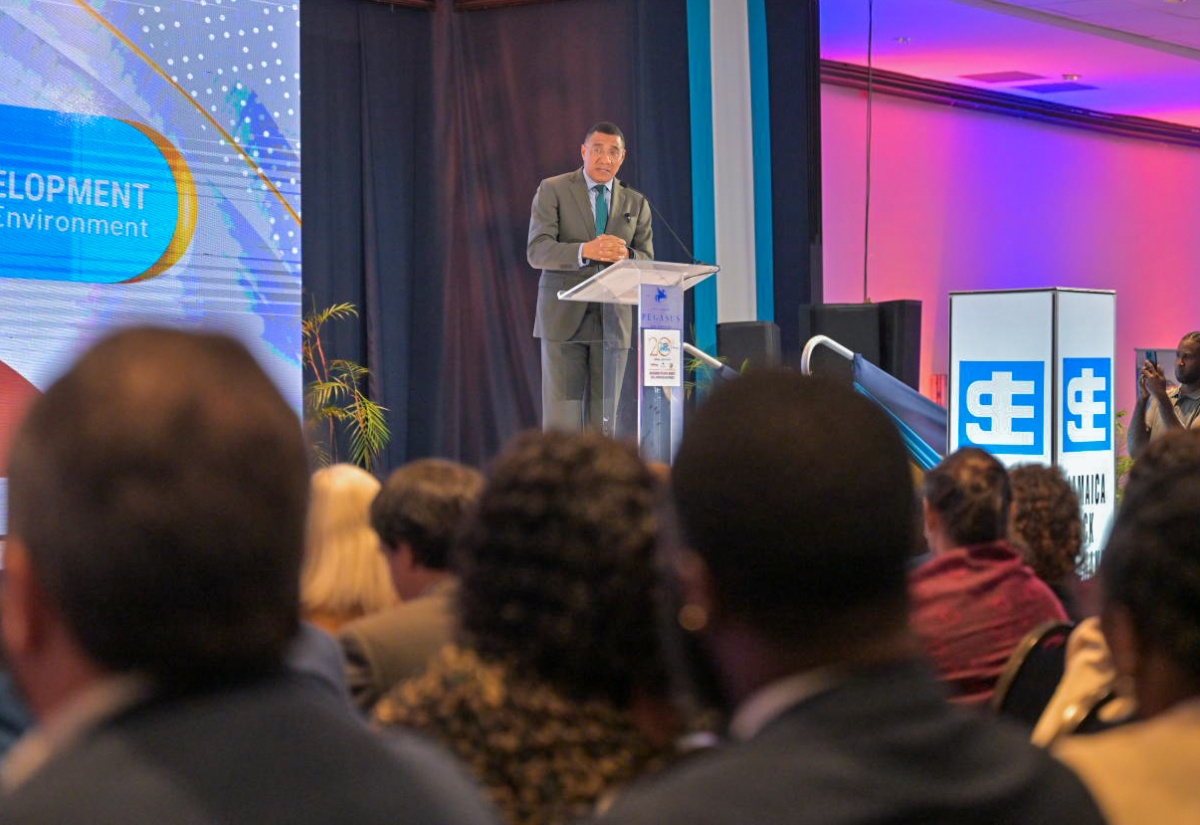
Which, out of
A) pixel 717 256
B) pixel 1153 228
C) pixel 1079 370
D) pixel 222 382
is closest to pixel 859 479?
pixel 222 382

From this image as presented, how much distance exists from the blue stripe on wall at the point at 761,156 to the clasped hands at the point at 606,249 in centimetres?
236

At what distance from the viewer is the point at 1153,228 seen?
1305 cm

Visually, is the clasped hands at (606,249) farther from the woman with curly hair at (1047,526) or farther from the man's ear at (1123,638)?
the man's ear at (1123,638)

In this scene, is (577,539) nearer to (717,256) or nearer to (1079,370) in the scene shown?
(1079,370)

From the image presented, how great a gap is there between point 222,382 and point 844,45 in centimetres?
Result: 984

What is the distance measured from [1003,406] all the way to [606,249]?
1.80m

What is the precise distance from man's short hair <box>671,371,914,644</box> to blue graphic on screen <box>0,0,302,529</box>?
4679 millimetres

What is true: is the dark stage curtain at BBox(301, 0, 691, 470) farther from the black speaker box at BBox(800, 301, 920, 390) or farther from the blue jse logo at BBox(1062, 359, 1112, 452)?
the blue jse logo at BBox(1062, 359, 1112, 452)

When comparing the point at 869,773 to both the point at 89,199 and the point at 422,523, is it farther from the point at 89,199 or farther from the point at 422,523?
the point at 89,199

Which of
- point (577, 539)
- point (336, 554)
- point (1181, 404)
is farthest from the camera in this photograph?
point (1181, 404)

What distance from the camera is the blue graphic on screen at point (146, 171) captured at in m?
5.84

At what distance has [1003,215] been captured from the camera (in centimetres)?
1180

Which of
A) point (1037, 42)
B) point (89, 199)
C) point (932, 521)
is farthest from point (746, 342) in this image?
point (932, 521)

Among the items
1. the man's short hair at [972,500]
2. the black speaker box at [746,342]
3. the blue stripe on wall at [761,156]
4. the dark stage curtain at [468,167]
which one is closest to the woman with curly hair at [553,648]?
the man's short hair at [972,500]
